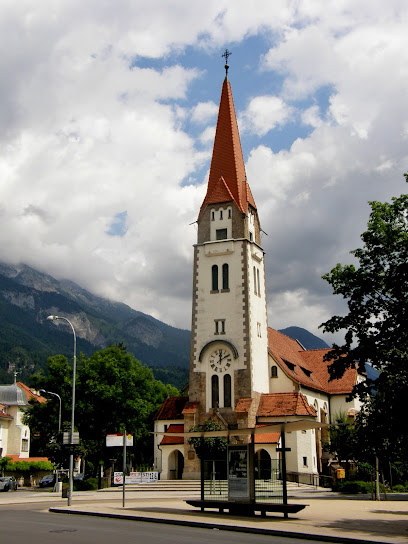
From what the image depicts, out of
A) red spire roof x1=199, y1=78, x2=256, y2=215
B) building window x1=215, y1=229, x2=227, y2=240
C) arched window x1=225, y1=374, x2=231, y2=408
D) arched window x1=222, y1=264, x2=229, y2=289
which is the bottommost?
arched window x1=225, y1=374, x2=231, y2=408

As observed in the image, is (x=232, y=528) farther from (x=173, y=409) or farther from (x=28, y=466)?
(x=28, y=466)

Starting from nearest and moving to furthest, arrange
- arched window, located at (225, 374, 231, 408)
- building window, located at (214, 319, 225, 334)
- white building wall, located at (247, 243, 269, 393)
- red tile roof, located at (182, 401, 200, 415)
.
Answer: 1. red tile roof, located at (182, 401, 200, 415)
2. arched window, located at (225, 374, 231, 408)
3. white building wall, located at (247, 243, 269, 393)
4. building window, located at (214, 319, 225, 334)

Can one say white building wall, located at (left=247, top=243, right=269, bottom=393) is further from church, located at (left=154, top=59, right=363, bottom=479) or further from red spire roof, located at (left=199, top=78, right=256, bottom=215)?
red spire roof, located at (left=199, top=78, right=256, bottom=215)

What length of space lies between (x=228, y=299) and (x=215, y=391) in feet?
26.6

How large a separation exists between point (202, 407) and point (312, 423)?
31.1m

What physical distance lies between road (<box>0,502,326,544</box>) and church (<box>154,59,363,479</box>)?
28.6 meters

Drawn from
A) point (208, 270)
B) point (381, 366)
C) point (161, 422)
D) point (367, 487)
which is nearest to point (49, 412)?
point (161, 422)

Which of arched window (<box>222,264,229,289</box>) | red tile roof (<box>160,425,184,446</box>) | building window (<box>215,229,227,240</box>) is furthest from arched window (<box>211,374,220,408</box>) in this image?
building window (<box>215,229,227,240</box>)

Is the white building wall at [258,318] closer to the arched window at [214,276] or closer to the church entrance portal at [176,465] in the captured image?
the arched window at [214,276]

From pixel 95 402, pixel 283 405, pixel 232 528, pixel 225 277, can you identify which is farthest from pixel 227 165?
pixel 232 528

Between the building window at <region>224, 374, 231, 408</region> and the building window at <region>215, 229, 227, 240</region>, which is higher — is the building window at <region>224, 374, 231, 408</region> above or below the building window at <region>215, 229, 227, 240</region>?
below

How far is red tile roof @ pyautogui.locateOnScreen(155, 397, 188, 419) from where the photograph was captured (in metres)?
55.4

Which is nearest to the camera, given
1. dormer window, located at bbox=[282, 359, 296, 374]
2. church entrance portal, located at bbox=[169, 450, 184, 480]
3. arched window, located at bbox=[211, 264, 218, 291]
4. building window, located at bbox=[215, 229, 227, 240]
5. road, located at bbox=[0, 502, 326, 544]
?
road, located at bbox=[0, 502, 326, 544]

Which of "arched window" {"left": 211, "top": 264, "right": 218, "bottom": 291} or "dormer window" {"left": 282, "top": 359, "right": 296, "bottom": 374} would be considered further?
"dormer window" {"left": 282, "top": 359, "right": 296, "bottom": 374}
